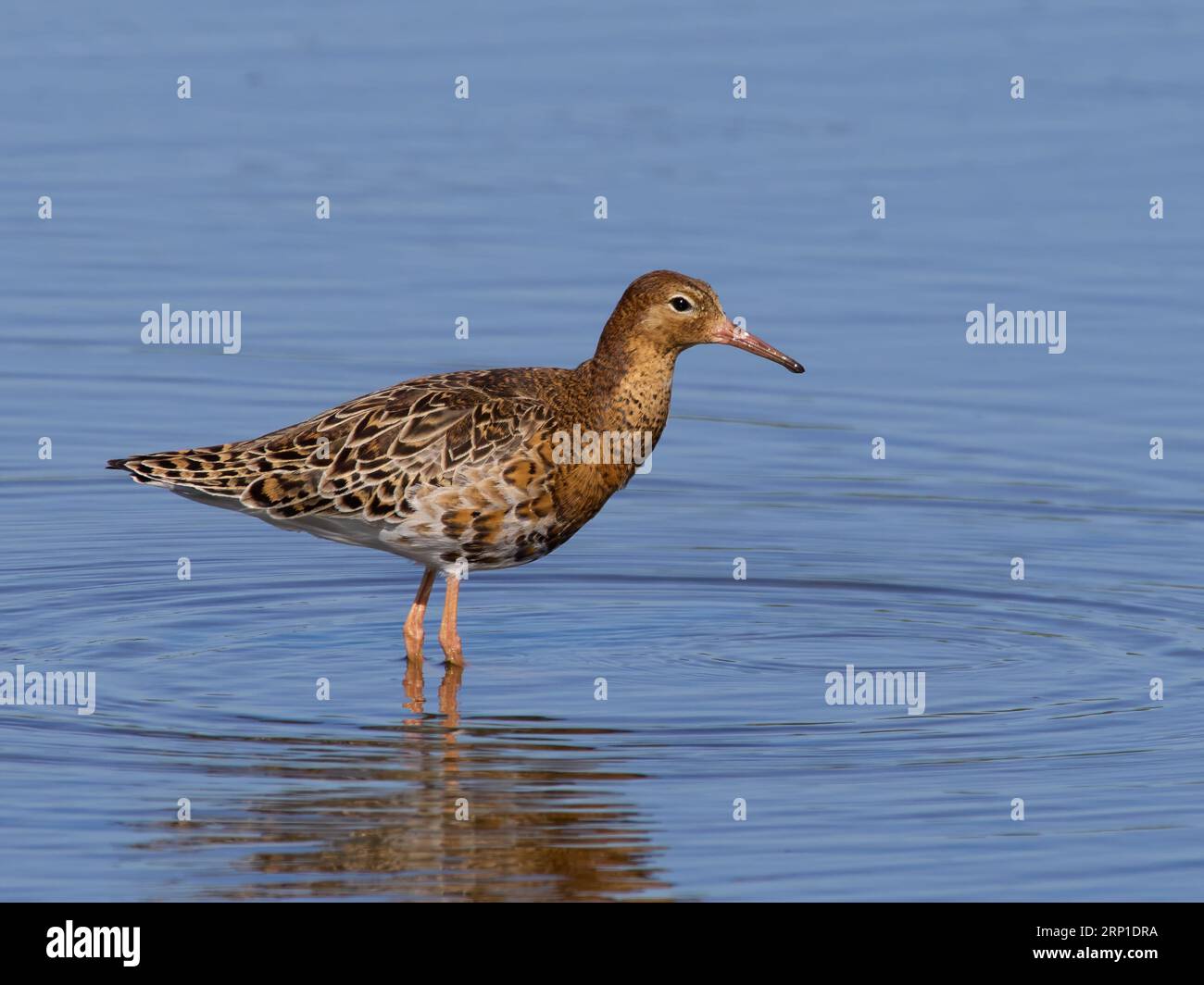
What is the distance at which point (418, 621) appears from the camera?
1748cm

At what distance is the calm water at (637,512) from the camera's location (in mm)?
13938

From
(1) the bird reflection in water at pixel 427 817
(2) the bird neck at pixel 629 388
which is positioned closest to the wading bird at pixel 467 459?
(2) the bird neck at pixel 629 388

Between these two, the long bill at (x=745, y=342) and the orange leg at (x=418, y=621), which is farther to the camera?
the orange leg at (x=418, y=621)

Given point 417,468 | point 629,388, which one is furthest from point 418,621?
point 629,388

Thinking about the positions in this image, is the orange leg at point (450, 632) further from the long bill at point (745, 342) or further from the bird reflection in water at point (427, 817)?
the long bill at point (745, 342)

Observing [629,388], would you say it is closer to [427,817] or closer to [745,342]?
[745,342]

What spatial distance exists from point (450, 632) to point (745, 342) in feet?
8.78

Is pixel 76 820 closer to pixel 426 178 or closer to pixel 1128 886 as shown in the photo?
pixel 1128 886

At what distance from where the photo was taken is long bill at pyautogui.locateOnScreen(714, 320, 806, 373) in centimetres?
1720

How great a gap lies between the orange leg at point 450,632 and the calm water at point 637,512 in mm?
265

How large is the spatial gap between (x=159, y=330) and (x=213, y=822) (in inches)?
444

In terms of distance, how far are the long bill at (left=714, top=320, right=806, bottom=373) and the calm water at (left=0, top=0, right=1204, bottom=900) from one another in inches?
76.2

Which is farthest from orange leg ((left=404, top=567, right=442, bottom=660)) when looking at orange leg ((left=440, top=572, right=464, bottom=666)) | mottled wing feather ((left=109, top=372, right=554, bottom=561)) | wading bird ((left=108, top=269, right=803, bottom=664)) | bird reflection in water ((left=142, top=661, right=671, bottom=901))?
bird reflection in water ((left=142, top=661, right=671, bottom=901))

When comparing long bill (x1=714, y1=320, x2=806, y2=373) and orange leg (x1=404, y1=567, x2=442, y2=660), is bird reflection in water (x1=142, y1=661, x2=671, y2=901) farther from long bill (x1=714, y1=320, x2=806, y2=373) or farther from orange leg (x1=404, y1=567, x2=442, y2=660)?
long bill (x1=714, y1=320, x2=806, y2=373)
